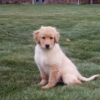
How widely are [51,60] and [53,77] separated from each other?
220 mm

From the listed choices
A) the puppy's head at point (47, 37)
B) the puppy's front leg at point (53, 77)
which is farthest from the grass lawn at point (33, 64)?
the puppy's head at point (47, 37)

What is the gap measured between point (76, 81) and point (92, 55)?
3.01 meters

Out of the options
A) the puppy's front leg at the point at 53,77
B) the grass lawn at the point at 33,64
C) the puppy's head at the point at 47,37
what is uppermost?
the puppy's head at the point at 47,37

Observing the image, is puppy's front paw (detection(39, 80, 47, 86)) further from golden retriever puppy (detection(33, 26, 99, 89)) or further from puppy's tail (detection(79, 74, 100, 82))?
puppy's tail (detection(79, 74, 100, 82))

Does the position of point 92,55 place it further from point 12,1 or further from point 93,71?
point 12,1

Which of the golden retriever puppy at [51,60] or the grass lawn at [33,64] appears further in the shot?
the golden retriever puppy at [51,60]

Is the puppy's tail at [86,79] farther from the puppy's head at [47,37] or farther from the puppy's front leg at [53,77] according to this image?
the puppy's head at [47,37]

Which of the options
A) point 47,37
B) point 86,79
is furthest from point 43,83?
point 47,37

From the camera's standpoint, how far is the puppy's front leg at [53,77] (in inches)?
235

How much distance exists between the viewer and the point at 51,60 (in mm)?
5977

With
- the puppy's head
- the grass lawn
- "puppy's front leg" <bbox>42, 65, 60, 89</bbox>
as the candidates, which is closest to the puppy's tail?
the grass lawn

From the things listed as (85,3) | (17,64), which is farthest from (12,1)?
(17,64)

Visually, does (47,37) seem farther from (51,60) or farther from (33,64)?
(33,64)

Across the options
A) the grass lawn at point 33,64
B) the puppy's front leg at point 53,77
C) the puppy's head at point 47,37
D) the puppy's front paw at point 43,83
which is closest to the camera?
the grass lawn at point 33,64
